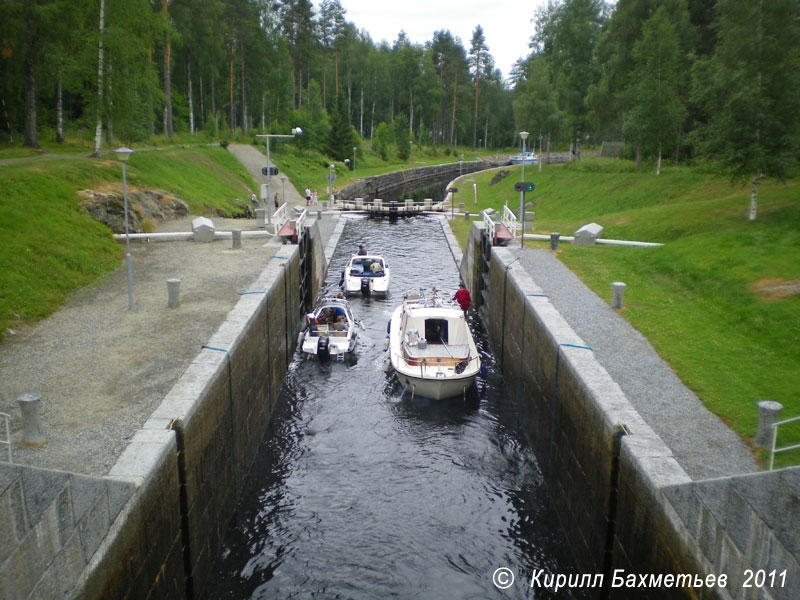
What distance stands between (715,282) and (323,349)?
12184mm

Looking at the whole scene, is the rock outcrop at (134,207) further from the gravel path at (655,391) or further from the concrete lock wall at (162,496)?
the gravel path at (655,391)

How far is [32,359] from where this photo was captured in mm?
14195

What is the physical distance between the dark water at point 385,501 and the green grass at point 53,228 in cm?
714

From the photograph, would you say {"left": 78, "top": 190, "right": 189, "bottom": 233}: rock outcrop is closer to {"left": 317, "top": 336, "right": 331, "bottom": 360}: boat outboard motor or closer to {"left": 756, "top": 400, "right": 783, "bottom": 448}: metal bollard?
{"left": 317, "top": 336, "right": 331, "bottom": 360}: boat outboard motor

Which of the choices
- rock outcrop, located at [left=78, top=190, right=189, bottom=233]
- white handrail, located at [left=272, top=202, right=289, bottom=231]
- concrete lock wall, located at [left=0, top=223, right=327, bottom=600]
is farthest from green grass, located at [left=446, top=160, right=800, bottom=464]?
rock outcrop, located at [left=78, top=190, right=189, bottom=233]

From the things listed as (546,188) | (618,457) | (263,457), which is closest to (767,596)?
(618,457)

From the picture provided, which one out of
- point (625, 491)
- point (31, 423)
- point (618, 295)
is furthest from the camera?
point (618, 295)

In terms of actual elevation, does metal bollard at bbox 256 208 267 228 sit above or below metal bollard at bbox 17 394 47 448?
above

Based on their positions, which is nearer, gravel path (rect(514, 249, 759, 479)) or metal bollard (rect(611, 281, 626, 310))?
gravel path (rect(514, 249, 759, 479))

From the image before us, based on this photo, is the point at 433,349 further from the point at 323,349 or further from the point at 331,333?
the point at 331,333

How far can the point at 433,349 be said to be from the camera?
20.3 meters

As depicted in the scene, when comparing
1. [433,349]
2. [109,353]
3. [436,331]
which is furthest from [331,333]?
[109,353]

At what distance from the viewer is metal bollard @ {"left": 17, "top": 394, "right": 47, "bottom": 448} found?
10086mm

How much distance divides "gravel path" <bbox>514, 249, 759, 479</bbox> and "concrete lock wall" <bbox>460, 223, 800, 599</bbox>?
1.94 ft
